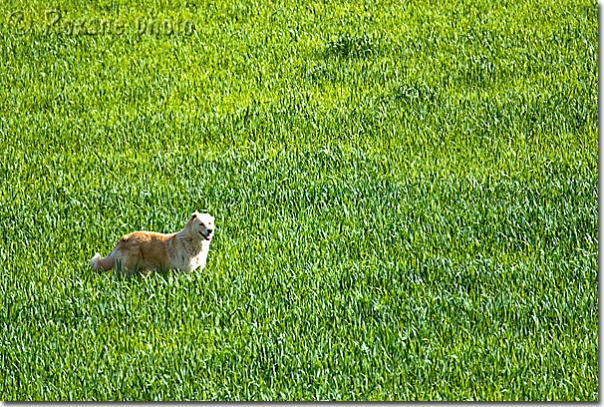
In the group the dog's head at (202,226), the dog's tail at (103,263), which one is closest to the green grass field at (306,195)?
the dog's tail at (103,263)

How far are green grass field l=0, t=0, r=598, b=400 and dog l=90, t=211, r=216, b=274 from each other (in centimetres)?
10

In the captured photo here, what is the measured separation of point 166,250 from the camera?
227 inches

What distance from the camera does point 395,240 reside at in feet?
20.2

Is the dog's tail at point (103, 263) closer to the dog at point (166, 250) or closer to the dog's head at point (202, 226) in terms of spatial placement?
the dog at point (166, 250)

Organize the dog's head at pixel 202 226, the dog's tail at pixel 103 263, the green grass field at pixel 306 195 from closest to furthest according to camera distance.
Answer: the green grass field at pixel 306 195 → the dog's head at pixel 202 226 → the dog's tail at pixel 103 263

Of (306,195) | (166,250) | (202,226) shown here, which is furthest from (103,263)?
(306,195)

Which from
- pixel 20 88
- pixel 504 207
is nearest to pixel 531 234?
pixel 504 207

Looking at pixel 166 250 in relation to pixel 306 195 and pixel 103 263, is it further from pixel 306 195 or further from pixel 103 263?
pixel 306 195

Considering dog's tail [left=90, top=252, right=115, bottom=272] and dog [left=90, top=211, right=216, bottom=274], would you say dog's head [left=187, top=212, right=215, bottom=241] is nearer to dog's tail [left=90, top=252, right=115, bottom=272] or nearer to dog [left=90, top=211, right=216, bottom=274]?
dog [left=90, top=211, right=216, bottom=274]

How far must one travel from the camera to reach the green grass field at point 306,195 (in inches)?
204

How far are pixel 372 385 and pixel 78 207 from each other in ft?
8.61

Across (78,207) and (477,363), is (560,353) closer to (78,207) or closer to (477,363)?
(477,363)

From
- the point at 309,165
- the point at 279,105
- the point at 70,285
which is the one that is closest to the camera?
the point at 70,285

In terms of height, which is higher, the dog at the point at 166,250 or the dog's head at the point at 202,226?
the dog's head at the point at 202,226
